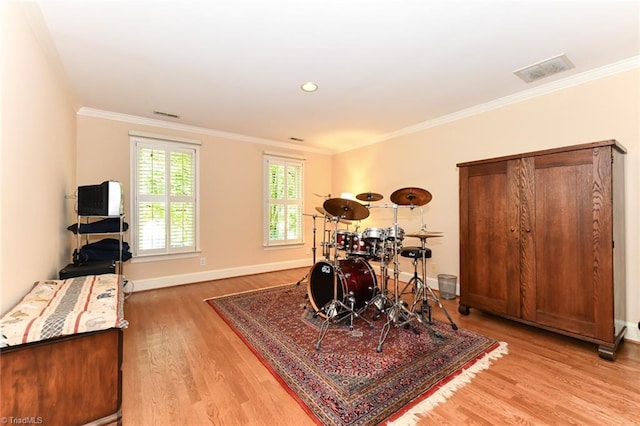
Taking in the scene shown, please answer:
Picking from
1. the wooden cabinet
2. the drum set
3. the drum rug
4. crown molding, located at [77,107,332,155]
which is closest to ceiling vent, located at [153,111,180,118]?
crown molding, located at [77,107,332,155]

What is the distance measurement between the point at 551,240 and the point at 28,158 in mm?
4151

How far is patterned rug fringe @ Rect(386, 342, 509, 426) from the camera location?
1496mm

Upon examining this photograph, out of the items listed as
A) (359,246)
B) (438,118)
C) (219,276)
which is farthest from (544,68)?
(219,276)

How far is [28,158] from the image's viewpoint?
180 cm

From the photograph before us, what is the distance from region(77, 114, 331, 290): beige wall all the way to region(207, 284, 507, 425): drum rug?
66.1 inches

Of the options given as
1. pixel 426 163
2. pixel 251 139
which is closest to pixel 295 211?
pixel 251 139

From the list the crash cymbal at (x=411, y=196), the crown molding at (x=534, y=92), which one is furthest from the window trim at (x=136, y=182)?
the crown molding at (x=534, y=92)

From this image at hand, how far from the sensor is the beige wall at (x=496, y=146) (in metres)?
2.39

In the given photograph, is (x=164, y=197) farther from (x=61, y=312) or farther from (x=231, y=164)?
(x=61, y=312)

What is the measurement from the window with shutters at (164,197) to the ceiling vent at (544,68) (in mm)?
4344

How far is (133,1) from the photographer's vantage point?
1707 mm

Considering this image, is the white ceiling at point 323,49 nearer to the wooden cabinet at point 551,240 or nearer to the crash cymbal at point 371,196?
the wooden cabinet at point 551,240

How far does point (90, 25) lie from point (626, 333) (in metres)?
5.10

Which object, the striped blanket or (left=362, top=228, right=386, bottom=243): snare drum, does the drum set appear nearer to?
(left=362, top=228, right=386, bottom=243): snare drum
